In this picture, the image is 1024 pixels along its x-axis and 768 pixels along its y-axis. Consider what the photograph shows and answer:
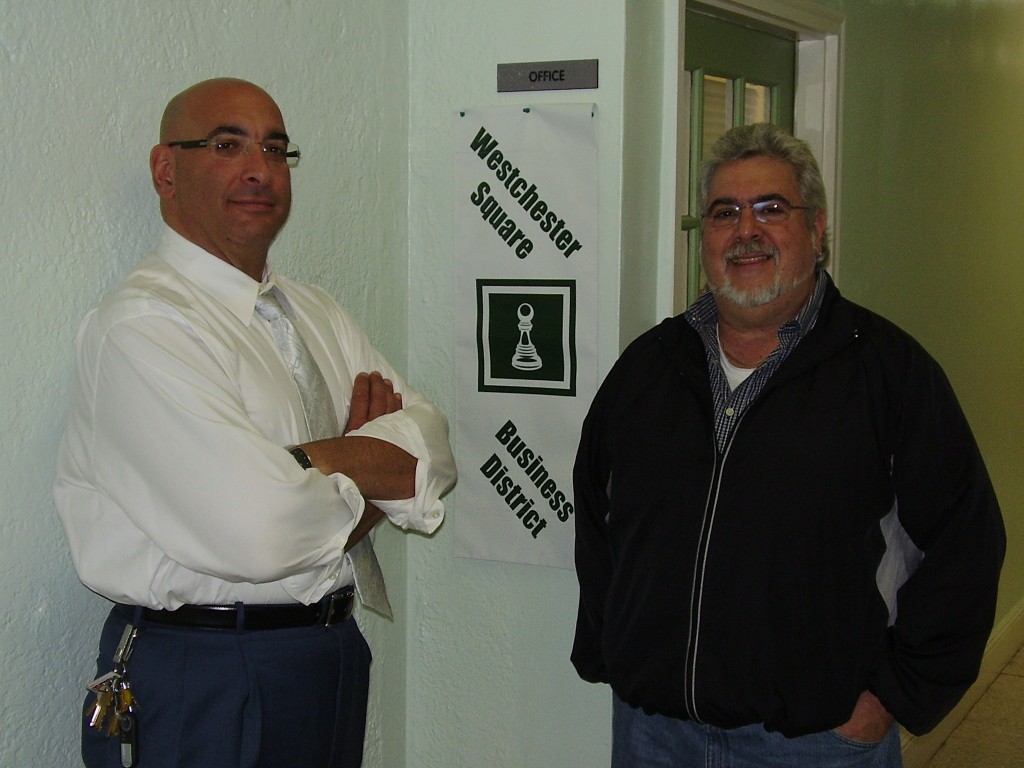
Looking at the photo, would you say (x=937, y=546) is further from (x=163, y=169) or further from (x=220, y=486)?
(x=163, y=169)

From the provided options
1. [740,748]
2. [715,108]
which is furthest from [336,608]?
[715,108]

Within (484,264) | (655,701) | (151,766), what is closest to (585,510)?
(655,701)

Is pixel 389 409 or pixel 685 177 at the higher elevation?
pixel 685 177

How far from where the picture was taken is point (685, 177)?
2.55m

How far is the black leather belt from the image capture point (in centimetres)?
164

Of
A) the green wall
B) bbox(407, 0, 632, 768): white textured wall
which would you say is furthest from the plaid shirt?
the green wall

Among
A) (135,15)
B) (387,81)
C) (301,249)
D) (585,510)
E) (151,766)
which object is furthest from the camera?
(387,81)

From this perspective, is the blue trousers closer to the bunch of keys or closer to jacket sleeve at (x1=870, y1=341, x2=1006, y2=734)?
the bunch of keys

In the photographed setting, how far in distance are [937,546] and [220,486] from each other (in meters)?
1.10

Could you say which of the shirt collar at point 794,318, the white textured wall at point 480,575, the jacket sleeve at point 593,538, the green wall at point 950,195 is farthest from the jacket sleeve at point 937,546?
the green wall at point 950,195

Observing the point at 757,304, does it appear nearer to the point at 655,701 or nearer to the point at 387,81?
the point at 655,701

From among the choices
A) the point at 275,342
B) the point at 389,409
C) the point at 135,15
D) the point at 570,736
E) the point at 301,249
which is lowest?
the point at 570,736

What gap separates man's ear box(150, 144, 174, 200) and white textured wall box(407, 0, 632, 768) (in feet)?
2.79

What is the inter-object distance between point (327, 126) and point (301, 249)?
265mm
